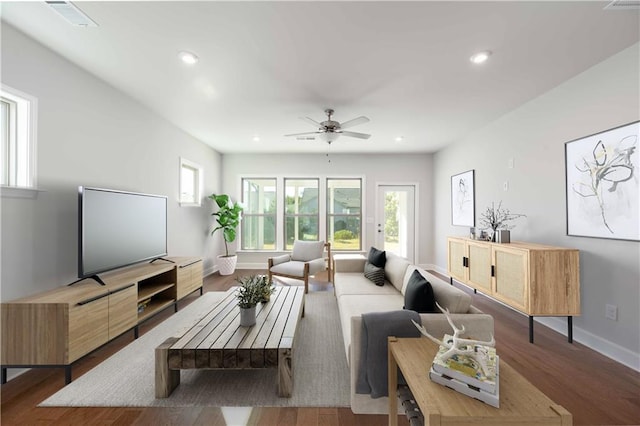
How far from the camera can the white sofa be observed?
1601 millimetres

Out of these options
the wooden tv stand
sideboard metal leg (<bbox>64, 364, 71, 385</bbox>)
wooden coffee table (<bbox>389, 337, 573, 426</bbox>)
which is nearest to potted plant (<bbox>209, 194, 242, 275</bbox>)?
the wooden tv stand

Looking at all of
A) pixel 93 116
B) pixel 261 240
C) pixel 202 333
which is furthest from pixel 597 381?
pixel 261 240

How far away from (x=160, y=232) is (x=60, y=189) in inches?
45.0

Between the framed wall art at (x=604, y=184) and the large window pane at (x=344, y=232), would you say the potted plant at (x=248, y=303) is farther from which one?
the large window pane at (x=344, y=232)

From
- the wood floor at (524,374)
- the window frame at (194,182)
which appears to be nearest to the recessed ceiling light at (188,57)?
the window frame at (194,182)

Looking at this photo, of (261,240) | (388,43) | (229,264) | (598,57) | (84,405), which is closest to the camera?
(84,405)

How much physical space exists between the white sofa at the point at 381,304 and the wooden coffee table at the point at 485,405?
1.31ft

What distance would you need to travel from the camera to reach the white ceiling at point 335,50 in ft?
5.90

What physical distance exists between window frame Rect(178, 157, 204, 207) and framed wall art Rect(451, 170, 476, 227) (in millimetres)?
4819

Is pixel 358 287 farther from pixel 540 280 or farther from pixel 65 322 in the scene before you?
pixel 65 322

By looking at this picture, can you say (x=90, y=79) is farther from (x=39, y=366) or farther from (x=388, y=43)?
(x=388, y=43)

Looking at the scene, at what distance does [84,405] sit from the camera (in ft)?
5.64

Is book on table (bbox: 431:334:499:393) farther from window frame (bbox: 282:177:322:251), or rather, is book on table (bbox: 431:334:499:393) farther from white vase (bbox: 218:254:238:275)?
window frame (bbox: 282:177:322:251)

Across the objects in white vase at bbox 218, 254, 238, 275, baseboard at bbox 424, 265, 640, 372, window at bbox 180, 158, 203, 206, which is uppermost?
window at bbox 180, 158, 203, 206
